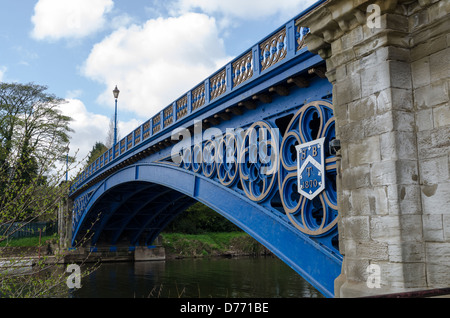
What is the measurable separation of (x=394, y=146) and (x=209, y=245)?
33488 millimetres

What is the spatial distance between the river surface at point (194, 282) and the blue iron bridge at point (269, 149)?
187 inches

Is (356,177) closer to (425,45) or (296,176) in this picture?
(425,45)

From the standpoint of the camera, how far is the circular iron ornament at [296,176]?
621 centimetres

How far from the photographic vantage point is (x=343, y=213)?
14.8 ft

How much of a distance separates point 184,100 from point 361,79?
27.6 feet

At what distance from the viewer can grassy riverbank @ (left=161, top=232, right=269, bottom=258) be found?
3484 centimetres

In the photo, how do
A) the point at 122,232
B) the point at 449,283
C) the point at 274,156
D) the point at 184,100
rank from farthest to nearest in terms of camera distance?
1. the point at 122,232
2. the point at 184,100
3. the point at 274,156
4. the point at 449,283

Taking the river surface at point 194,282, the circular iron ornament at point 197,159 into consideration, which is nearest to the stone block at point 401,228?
the circular iron ornament at point 197,159

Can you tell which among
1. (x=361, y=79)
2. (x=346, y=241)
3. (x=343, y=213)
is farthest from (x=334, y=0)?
(x=346, y=241)

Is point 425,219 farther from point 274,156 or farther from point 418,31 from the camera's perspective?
point 274,156

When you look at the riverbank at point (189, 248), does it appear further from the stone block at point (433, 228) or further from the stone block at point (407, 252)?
the stone block at point (433, 228)

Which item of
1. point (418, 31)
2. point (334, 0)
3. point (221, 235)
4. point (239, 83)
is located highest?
point (239, 83)

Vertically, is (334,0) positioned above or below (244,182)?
above

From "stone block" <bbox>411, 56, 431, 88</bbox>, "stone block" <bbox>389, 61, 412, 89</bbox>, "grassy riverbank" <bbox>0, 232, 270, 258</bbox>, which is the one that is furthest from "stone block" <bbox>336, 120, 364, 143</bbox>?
"grassy riverbank" <bbox>0, 232, 270, 258</bbox>
